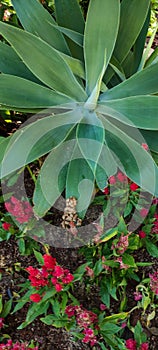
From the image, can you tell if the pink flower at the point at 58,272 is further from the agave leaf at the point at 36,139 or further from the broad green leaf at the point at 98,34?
the broad green leaf at the point at 98,34

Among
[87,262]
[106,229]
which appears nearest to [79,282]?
[87,262]

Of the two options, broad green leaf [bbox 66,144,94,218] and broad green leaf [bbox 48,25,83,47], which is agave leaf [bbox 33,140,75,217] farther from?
broad green leaf [bbox 48,25,83,47]

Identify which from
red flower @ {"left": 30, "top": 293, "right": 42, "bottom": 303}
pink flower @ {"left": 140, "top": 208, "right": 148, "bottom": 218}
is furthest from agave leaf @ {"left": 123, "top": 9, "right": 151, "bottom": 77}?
red flower @ {"left": 30, "top": 293, "right": 42, "bottom": 303}

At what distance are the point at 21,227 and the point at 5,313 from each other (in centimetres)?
33

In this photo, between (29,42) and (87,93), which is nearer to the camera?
(29,42)

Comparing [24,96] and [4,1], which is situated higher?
[4,1]

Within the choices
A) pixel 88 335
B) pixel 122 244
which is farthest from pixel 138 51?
pixel 88 335

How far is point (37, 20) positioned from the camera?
156 cm

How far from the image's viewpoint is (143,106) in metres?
1.40

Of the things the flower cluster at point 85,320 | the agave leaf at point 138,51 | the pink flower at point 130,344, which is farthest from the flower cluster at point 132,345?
the agave leaf at point 138,51

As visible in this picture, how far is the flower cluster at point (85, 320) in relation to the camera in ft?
5.34

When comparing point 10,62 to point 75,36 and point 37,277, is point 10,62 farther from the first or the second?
point 37,277

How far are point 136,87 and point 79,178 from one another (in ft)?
1.14

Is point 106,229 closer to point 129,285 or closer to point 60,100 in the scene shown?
point 129,285
